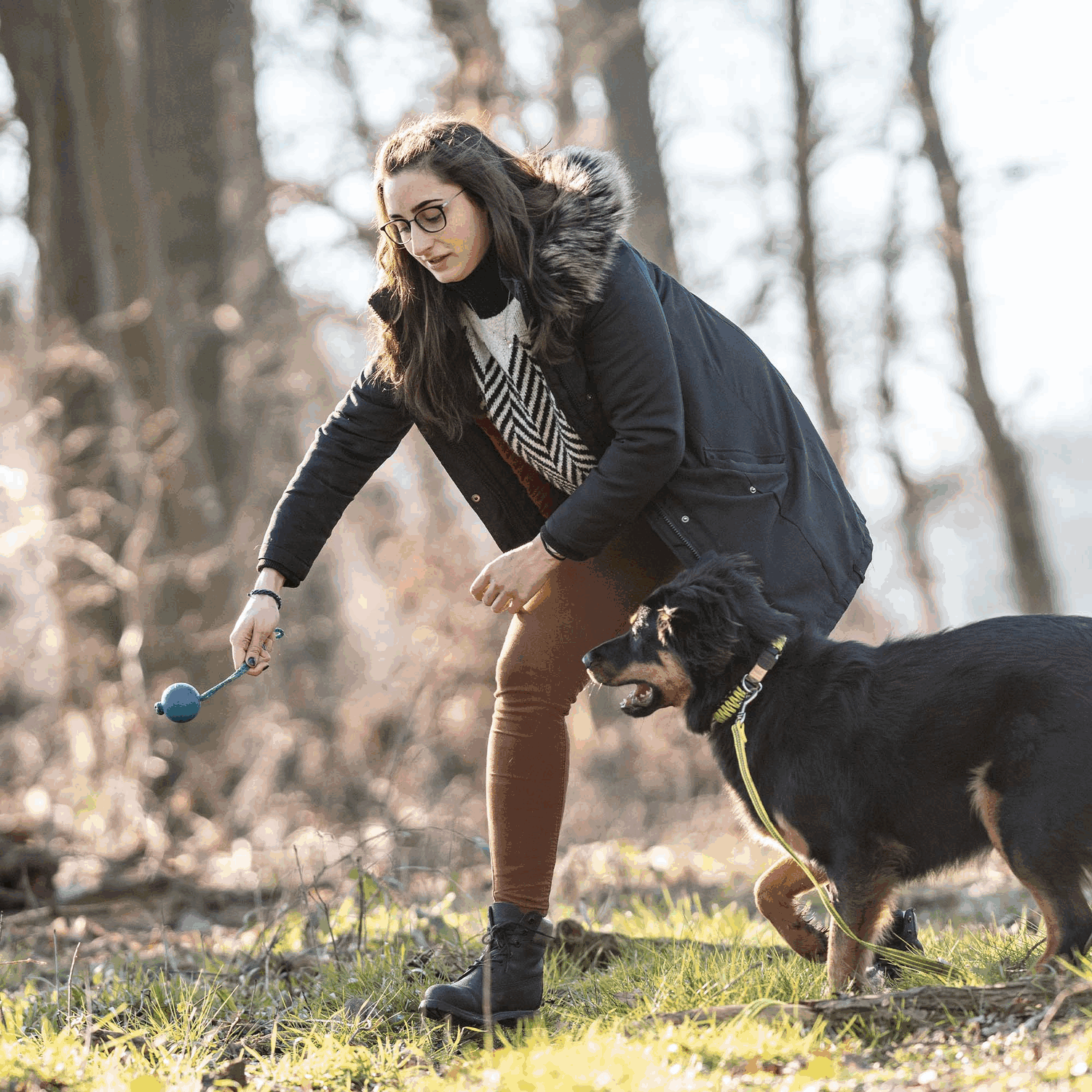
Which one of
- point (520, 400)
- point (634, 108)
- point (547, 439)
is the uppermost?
point (634, 108)

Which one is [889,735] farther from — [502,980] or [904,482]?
[904,482]

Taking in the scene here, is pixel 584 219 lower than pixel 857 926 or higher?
higher

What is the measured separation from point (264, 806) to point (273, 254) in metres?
6.67

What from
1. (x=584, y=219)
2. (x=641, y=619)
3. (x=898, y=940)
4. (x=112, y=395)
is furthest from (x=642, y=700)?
(x=112, y=395)

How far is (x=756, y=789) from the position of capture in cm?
342

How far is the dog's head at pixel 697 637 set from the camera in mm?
3393

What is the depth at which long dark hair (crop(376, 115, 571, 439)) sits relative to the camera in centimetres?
331

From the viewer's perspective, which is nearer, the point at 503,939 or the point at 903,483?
the point at 503,939

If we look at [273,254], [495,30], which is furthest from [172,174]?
[495,30]

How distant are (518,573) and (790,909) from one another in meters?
1.46

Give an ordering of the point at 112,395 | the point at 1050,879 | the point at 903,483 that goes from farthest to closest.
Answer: the point at 903,483, the point at 112,395, the point at 1050,879

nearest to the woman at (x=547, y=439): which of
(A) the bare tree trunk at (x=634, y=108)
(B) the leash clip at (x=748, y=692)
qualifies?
(B) the leash clip at (x=748, y=692)

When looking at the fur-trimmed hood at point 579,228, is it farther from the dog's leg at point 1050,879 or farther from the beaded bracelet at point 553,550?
the dog's leg at point 1050,879

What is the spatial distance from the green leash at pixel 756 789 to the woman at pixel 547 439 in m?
0.25
